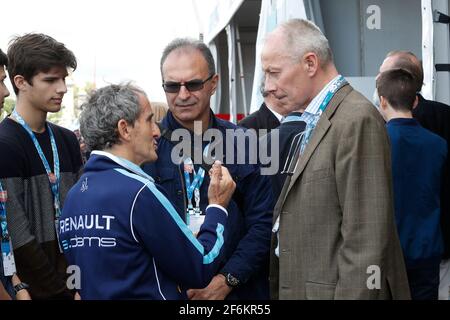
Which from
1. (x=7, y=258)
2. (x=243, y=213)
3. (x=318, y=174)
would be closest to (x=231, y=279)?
(x=243, y=213)

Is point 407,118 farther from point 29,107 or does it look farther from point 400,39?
point 400,39

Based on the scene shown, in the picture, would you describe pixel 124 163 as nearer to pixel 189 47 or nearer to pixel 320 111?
pixel 320 111

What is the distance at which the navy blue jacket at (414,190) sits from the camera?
3.98 metres

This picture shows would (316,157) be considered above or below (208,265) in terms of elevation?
above

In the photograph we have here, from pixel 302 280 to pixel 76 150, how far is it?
5.41ft

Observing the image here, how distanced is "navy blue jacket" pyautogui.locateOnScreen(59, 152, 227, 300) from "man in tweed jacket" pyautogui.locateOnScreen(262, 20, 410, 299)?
1.39ft

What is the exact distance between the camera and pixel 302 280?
287 cm

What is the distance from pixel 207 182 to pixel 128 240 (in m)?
0.85

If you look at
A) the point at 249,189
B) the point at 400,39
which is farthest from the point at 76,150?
the point at 400,39

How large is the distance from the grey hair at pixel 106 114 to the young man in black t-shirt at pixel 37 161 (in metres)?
0.71

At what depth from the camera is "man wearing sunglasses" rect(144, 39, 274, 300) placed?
3.30 metres

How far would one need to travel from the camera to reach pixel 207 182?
132 inches

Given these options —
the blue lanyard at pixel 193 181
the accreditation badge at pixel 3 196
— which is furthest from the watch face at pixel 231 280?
the accreditation badge at pixel 3 196

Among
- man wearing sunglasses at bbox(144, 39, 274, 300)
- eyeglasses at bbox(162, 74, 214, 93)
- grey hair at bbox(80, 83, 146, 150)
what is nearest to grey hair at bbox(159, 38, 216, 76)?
man wearing sunglasses at bbox(144, 39, 274, 300)
